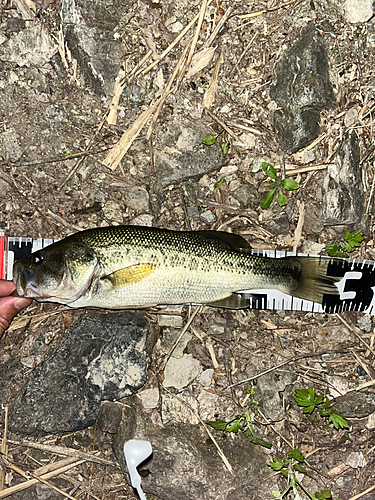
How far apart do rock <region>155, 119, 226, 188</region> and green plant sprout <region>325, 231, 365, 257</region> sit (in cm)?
156

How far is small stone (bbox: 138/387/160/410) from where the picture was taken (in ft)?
16.0

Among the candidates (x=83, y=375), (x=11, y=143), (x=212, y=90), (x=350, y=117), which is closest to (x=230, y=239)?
(x=212, y=90)

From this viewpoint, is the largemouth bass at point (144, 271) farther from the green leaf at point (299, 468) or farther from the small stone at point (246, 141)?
the green leaf at point (299, 468)

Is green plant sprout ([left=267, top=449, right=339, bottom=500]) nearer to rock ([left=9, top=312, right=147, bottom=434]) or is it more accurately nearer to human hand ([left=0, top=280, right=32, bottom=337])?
rock ([left=9, top=312, right=147, bottom=434])

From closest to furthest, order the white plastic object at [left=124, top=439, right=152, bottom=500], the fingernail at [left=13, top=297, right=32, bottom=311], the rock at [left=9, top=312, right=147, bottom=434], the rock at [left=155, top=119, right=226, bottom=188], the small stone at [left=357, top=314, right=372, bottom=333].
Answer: the white plastic object at [left=124, top=439, right=152, bottom=500] → the fingernail at [left=13, top=297, right=32, bottom=311] → the rock at [left=9, top=312, right=147, bottom=434] → the rock at [left=155, top=119, right=226, bottom=188] → the small stone at [left=357, top=314, right=372, bottom=333]

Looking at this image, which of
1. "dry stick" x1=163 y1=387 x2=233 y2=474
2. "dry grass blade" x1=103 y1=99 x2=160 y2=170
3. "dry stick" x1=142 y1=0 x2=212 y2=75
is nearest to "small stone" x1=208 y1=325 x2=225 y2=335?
"dry stick" x1=163 y1=387 x2=233 y2=474

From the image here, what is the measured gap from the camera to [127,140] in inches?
193

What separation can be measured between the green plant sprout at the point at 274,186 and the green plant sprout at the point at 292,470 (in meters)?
2.61

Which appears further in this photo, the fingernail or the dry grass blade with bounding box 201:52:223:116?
the dry grass blade with bounding box 201:52:223:116

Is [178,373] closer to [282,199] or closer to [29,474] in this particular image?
[29,474]

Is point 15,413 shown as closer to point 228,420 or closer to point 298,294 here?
point 228,420

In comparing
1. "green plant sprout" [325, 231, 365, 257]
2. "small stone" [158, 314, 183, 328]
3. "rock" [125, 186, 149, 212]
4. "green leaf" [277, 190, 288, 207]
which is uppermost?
"green leaf" [277, 190, 288, 207]

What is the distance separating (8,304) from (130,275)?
136 centimetres

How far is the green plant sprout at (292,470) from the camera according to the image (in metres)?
4.81
